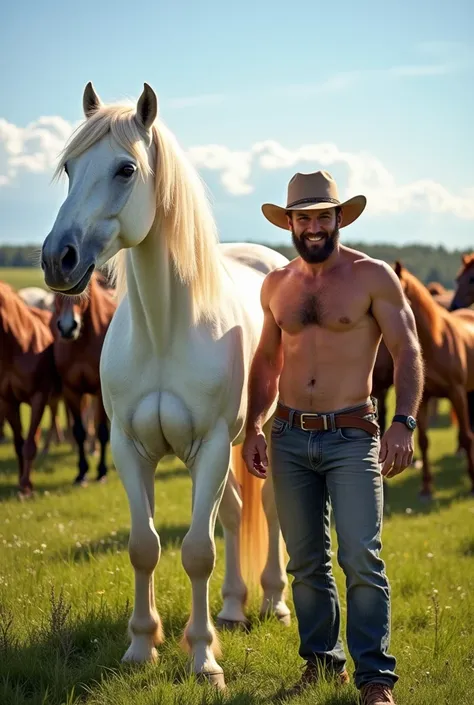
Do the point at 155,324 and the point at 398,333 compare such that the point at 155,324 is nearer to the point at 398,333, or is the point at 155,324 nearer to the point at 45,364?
the point at 398,333

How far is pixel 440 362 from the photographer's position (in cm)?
1055

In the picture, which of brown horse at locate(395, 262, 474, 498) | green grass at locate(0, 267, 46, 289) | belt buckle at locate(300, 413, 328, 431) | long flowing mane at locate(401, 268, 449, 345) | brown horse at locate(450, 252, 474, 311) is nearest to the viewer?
belt buckle at locate(300, 413, 328, 431)

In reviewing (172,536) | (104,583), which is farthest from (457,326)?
(104,583)

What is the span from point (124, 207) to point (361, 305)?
1178mm

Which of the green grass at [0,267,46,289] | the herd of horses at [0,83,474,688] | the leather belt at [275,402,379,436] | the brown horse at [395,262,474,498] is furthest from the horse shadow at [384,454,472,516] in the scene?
the green grass at [0,267,46,289]

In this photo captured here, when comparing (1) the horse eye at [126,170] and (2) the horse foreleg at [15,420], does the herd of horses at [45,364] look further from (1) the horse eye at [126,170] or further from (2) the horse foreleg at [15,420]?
(1) the horse eye at [126,170]

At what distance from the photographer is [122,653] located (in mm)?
4711

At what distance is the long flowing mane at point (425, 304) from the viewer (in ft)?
32.2

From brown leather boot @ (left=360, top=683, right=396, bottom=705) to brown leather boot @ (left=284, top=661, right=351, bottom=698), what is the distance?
30 centimetres

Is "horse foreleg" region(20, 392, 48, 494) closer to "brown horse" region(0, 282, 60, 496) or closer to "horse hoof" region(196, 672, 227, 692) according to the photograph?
"brown horse" region(0, 282, 60, 496)

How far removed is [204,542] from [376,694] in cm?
110

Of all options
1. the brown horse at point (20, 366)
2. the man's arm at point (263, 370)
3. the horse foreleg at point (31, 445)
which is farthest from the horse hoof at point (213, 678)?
the brown horse at point (20, 366)

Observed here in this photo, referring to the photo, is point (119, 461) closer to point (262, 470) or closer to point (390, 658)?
point (262, 470)

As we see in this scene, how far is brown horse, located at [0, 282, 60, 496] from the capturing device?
1120 centimetres
